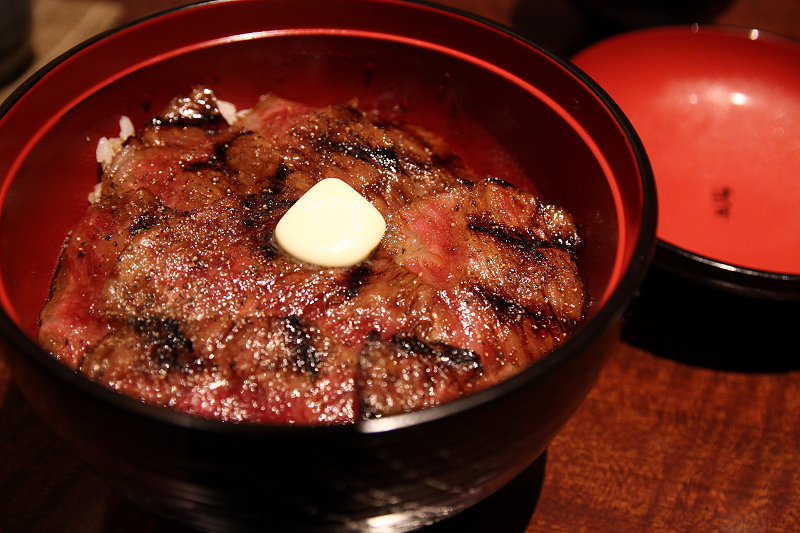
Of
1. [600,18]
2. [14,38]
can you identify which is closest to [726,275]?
[600,18]

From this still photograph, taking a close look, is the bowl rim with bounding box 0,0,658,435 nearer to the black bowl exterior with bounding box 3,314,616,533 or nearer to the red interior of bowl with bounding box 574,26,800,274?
the black bowl exterior with bounding box 3,314,616,533

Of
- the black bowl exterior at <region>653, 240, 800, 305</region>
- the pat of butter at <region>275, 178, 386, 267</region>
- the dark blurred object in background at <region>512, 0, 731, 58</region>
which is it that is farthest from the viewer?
the dark blurred object in background at <region>512, 0, 731, 58</region>

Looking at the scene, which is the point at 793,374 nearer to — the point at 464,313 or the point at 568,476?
the point at 568,476

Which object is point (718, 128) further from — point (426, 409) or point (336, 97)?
point (426, 409)

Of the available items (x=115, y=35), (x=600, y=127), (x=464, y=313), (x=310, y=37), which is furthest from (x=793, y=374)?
(x=115, y=35)

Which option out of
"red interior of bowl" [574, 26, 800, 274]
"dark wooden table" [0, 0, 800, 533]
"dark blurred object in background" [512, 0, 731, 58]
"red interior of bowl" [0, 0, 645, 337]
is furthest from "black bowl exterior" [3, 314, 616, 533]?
"dark blurred object in background" [512, 0, 731, 58]
